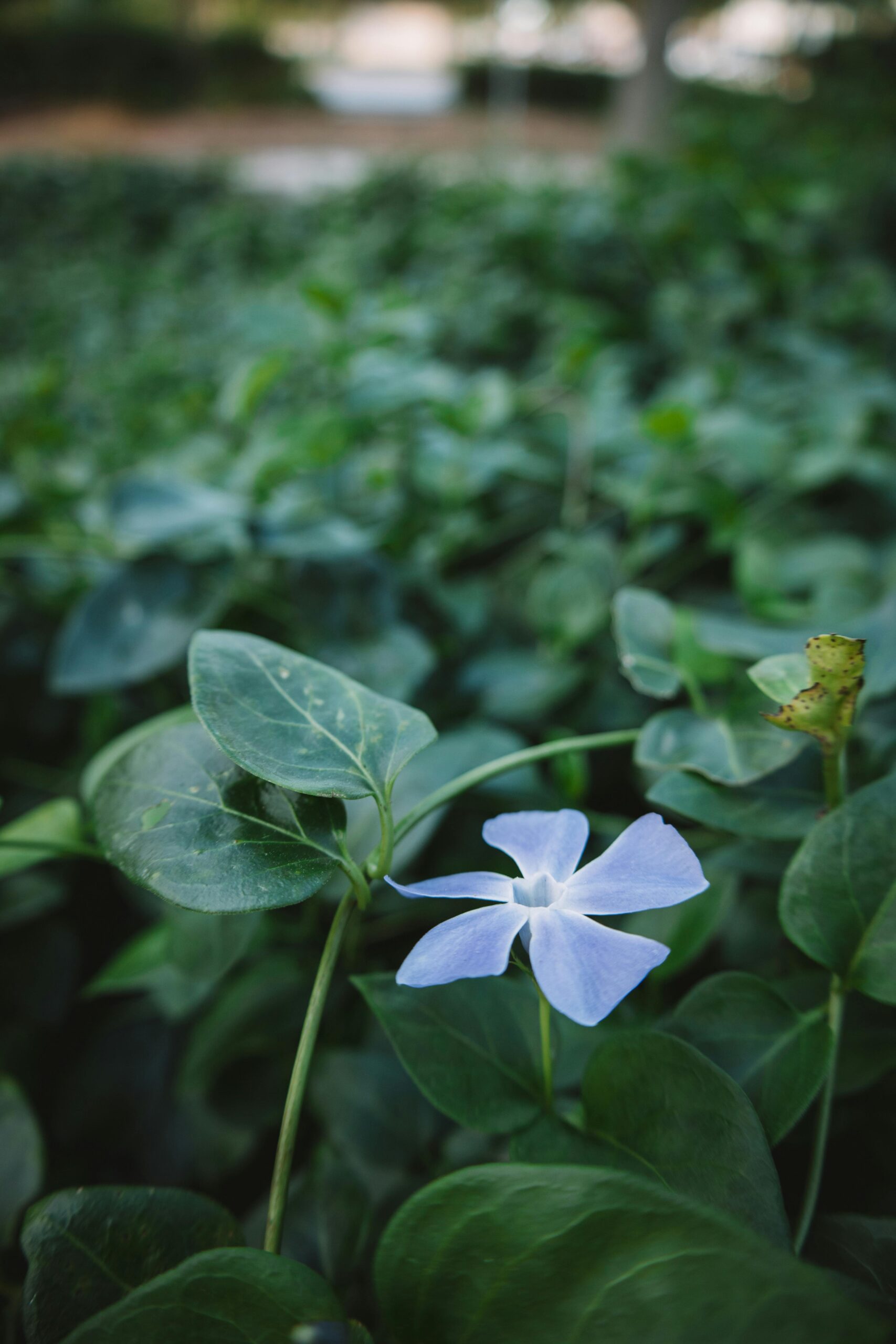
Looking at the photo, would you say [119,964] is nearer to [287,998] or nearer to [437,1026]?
[287,998]

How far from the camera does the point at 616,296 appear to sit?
146 cm

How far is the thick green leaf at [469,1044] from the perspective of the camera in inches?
12.2

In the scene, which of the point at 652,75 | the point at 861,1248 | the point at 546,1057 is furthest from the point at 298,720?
the point at 652,75

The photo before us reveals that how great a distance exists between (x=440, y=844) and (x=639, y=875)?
24cm

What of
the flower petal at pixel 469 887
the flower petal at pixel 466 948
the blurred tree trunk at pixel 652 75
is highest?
the blurred tree trunk at pixel 652 75

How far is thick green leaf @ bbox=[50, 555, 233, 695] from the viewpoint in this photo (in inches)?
23.4

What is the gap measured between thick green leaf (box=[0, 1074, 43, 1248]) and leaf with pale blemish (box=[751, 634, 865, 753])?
1.28 ft

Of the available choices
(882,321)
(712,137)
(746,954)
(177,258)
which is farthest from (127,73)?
(746,954)

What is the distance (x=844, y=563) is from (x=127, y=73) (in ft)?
51.3

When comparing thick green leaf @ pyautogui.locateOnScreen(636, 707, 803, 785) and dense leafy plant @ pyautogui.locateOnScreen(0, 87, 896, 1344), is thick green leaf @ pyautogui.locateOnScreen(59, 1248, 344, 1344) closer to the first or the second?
dense leafy plant @ pyautogui.locateOnScreen(0, 87, 896, 1344)

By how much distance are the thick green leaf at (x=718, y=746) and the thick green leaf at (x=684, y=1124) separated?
122mm

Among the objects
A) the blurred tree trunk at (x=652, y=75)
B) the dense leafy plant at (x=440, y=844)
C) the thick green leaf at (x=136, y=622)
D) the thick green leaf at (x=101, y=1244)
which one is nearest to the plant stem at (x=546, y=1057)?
A: the dense leafy plant at (x=440, y=844)

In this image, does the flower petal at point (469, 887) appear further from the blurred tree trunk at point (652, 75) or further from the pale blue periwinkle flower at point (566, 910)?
the blurred tree trunk at point (652, 75)

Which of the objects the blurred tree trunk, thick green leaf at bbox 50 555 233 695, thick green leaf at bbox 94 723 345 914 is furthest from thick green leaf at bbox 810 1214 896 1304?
the blurred tree trunk
